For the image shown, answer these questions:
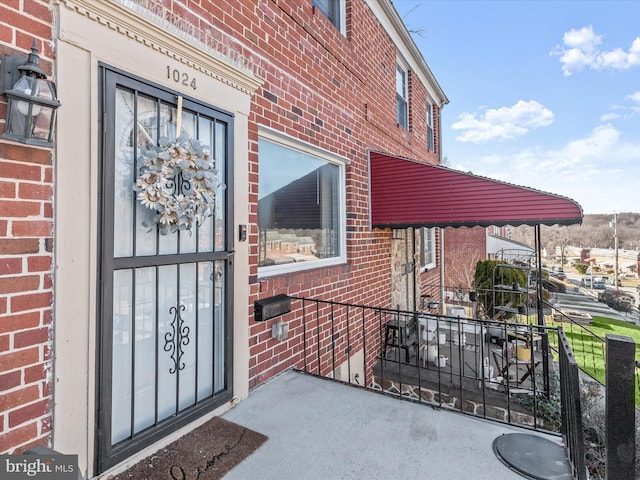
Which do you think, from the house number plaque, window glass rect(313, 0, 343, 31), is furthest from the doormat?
window glass rect(313, 0, 343, 31)

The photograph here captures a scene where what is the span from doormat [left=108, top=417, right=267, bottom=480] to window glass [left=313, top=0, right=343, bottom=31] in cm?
501

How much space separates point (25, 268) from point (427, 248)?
8.85 meters

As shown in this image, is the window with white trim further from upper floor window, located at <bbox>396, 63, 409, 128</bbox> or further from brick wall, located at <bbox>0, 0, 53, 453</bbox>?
brick wall, located at <bbox>0, 0, 53, 453</bbox>

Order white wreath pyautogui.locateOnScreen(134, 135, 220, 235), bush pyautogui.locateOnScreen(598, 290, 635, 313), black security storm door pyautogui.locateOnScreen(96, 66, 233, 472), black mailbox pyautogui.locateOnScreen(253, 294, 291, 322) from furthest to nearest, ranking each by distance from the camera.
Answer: bush pyautogui.locateOnScreen(598, 290, 635, 313) < black mailbox pyautogui.locateOnScreen(253, 294, 291, 322) < white wreath pyautogui.locateOnScreen(134, 135, 220, 235) < black security storm door pyautogui.locateOnScreen(96, 66, 233, 472)

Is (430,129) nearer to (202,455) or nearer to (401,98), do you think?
(401,98)

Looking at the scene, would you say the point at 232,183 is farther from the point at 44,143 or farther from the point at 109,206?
the point at 44,143

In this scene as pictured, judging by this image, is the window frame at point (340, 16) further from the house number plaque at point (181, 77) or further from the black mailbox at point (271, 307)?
the black mailbox at point (271, 307)

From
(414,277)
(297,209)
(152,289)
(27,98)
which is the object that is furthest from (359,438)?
(414,277)

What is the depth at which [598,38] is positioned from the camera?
2005 centimetres

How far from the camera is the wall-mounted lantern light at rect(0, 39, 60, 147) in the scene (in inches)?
56.0

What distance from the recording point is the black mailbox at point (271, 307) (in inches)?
115

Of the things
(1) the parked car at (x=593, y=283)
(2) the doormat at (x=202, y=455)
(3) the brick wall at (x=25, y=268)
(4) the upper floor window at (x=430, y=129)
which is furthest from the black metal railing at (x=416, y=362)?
(1) the parked car at (x=593, y=283)

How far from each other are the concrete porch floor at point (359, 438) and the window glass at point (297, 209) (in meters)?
1.26

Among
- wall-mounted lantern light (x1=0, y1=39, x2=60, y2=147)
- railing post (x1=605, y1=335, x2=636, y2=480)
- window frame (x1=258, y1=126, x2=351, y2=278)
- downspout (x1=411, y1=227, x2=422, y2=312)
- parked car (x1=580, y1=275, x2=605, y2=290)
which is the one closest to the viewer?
wall-mounted lantern light (x1=0, y1=39, x2=60, y2=147)
